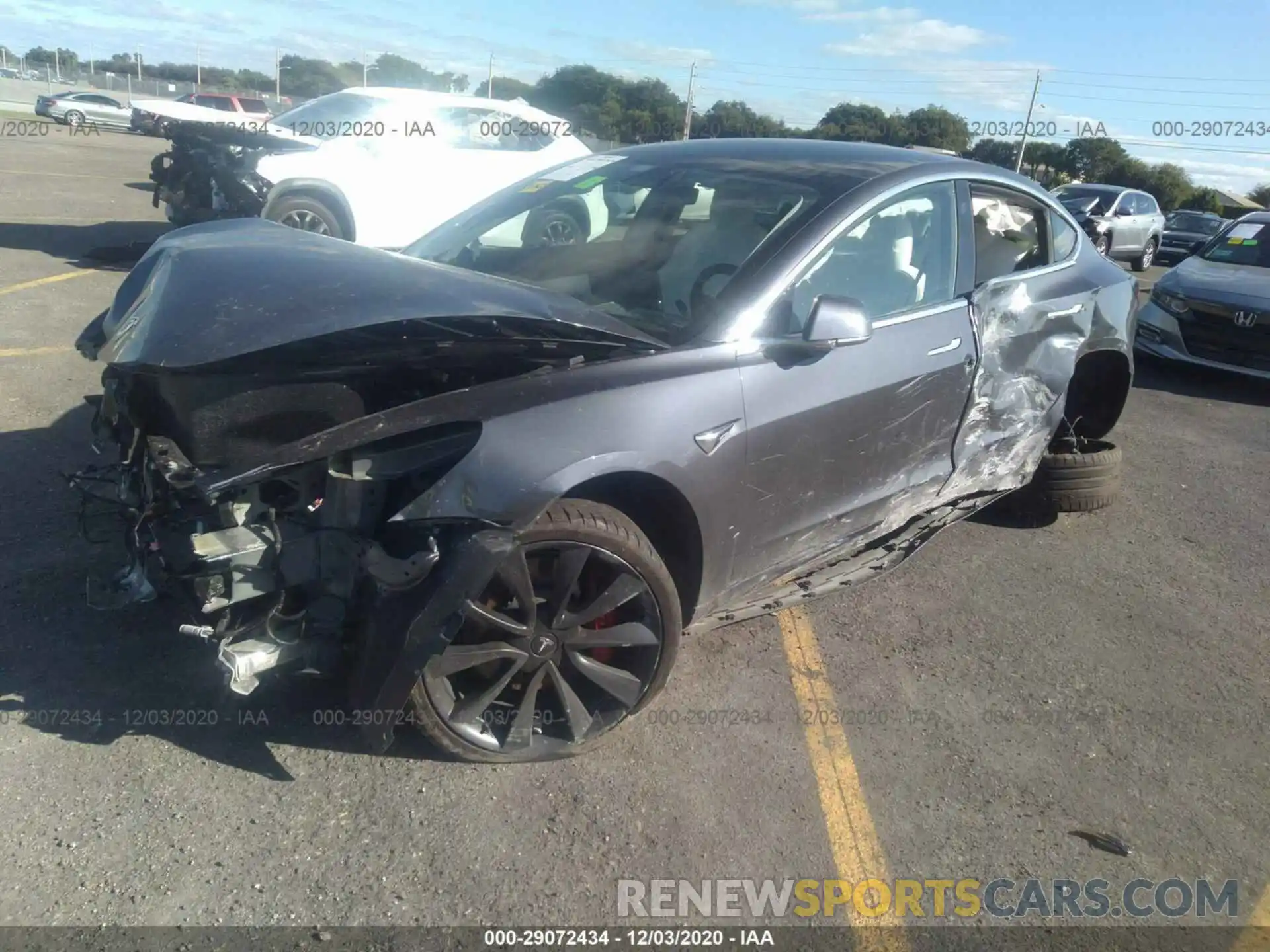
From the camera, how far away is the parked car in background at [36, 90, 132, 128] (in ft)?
111

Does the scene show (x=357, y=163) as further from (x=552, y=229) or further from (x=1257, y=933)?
(x=1257, y=933)

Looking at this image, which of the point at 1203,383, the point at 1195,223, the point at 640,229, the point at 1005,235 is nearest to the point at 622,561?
the point at 640,229

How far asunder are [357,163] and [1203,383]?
8.61 m

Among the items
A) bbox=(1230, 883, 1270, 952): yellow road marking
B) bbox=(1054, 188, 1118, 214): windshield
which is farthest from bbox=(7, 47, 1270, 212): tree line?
bbox=(1230, 883, 1270, 952): yellow road marking

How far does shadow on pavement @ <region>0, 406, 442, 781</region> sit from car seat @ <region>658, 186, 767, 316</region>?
1730mm

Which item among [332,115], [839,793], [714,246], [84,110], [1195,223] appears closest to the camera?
[839,793]

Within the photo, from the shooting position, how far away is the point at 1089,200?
17.2 meters

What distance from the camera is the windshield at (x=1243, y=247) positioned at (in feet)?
29.6

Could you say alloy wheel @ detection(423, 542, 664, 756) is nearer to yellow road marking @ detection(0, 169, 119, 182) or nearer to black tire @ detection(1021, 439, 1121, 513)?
black tire @ detection(1021, 439, 1121, 513)

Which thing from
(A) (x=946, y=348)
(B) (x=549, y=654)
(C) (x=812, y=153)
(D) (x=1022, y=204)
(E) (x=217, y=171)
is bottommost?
(B) (x=549, y=654)

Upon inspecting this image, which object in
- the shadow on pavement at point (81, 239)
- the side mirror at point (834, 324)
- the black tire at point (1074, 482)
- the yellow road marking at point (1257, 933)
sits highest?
the side mirror at point (834, 324)

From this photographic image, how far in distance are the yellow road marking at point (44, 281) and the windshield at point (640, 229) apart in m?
5.54

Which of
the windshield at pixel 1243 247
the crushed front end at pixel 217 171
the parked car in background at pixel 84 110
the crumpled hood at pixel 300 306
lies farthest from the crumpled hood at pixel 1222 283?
the parked car in background at pixel 84 110

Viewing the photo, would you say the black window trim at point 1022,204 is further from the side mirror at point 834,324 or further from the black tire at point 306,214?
the black tire at point 306,214
